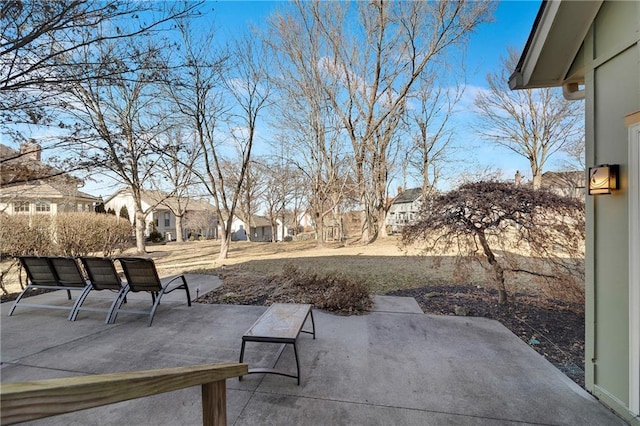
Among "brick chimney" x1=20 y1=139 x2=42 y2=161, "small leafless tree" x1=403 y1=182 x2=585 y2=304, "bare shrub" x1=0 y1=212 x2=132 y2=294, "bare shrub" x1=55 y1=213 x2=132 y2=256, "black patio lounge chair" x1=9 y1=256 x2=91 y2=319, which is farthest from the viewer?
"bare shrub" x1=55 y1=213 x2=132 y2=256

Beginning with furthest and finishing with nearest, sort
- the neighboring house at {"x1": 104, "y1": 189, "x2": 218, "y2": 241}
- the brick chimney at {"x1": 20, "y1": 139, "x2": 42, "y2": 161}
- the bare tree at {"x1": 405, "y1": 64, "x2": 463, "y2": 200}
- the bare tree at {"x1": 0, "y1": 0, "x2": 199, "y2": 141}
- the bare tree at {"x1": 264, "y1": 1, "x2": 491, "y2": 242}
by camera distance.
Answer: the neighboring house at {"x1": 104, "y1": 189, "x2": 218, "y2": 241} < the bare tree at {"x1": 405, "y1": 64, "x2": 463, "y2": 200} < the bare tree at {"x1": 264, "y1": 1, "x2": 491, "y2": 242} < the brick chimney at {"x1": 20, "y1": 139, "x2": 42, "y2": 161} < the bare tree at {"x1": 0, "y1": 0, "x2": 199, "y2": 141}

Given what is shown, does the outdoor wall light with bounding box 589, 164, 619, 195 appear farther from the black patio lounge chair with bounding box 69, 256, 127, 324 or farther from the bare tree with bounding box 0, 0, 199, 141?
the black patio lounge chair with bounding box 69, 256, 127, 324

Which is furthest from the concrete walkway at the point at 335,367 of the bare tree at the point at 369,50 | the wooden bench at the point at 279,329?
the bare tree at the point at 369,50

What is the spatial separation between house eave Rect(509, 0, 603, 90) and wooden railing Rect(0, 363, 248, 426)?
4031 mm

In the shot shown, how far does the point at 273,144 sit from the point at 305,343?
14.5m

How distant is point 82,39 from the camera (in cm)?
404

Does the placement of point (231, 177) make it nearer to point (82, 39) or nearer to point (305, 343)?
point (82, 39)

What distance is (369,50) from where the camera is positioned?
15289 mm

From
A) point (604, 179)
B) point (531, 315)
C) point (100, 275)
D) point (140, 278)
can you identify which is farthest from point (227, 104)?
point (604, 179)

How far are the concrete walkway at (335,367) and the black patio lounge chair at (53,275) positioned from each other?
16.0 inches

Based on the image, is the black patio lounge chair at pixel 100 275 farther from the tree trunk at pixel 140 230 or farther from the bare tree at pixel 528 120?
the bare tree at pixel 528 120

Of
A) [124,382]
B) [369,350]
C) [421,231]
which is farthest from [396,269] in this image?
[124,382]

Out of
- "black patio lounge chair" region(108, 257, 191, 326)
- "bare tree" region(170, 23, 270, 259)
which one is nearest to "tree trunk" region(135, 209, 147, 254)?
"bare tree" region(170, 23, 270, 259)

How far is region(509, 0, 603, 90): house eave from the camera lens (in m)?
2.61
